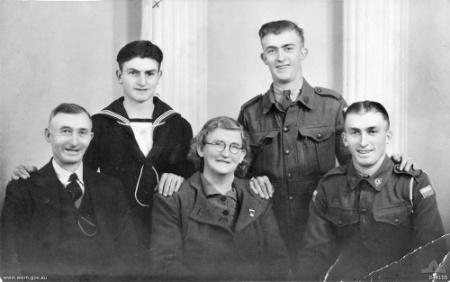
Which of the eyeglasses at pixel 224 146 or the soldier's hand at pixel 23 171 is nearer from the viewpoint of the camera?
the eyeglasses at pixel 224 146

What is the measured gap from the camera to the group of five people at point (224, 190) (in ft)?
8.70

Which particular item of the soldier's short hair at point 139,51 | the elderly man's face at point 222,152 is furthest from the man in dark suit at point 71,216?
the elderly man's face at point 222,152

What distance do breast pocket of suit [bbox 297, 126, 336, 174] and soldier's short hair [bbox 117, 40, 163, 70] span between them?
2.36 feet

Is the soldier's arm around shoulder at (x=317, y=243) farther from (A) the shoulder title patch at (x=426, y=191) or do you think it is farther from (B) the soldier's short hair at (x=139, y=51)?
(B) the soldier's short hair at (x=139, y=51)

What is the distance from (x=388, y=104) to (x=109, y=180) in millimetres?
1292

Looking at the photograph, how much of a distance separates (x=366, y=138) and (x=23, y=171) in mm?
1496

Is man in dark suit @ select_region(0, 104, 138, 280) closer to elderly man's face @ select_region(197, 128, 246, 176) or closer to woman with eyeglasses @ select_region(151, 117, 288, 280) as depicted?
woman with eyeglasses @ select_region(151, 117, 288, 280)

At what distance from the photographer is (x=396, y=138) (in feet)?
9.21

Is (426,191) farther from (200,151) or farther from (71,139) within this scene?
(71,139)

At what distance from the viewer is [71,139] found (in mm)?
2707

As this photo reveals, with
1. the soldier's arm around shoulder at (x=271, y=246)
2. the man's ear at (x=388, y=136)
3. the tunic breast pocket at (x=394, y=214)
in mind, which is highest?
the man's ear at (x=388, y=136)

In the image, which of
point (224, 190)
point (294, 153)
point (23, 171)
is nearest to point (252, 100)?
point (294, 153)

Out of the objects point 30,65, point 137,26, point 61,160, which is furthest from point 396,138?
point 30,65

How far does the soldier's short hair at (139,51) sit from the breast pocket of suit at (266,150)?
0.56 metres
